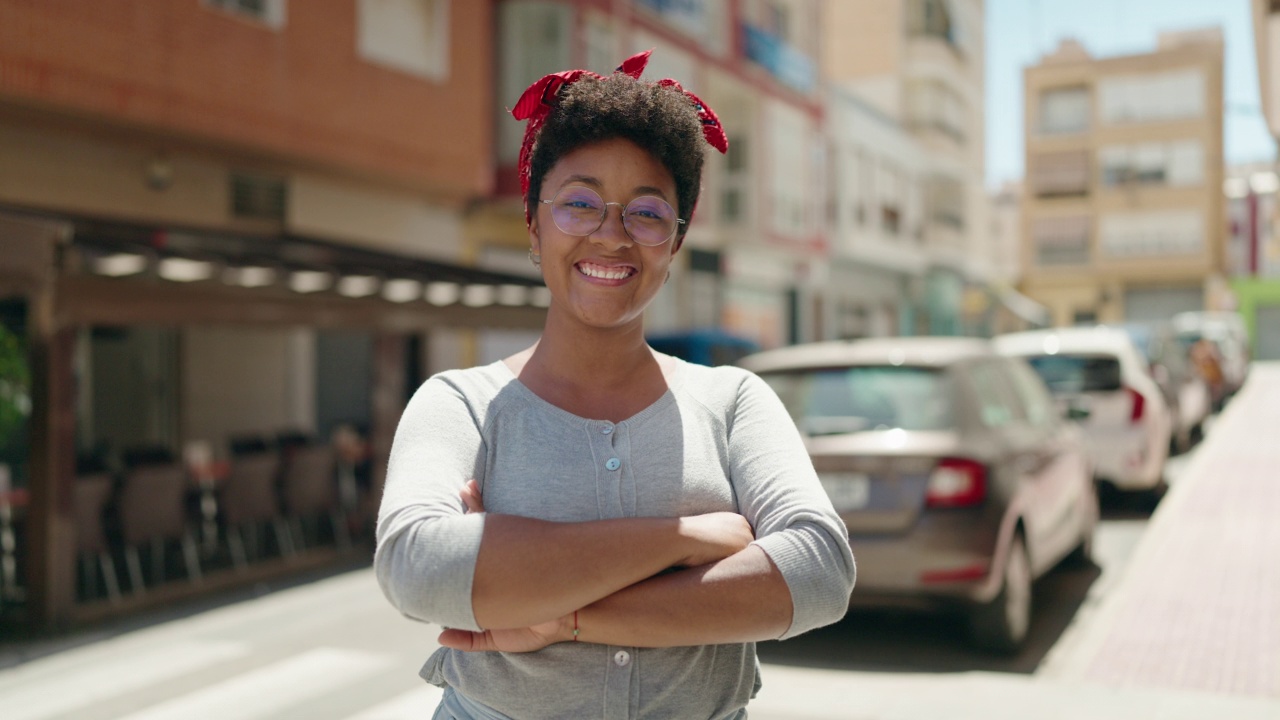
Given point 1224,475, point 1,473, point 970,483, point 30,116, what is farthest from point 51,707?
point 1224,475

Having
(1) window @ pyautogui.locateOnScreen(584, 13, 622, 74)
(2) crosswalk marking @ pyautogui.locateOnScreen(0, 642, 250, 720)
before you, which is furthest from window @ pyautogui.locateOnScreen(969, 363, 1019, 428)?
(1) window @ pyautogui.locateOnScreen(584, 13, 622, 74)

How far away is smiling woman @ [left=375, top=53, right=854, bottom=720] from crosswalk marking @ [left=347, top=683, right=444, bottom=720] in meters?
3.63

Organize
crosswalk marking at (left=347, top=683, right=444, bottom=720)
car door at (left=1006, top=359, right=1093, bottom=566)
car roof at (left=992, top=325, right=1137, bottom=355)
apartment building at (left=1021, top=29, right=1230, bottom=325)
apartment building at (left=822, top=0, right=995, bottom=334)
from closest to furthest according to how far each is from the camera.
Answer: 1. crosswalk marking at (left=347, top=683, right=444, bottom=720)
2. car door at (left=1006, top=359, right=1093, bottom=566)
3. car roof at (left=992, top=325, right=1137, bottom=355)
4. apartment building at (left=822, top=0, right=995, bottom=334)
5. apartment building at (left=1021, top=29, right=1230, bottom=325)

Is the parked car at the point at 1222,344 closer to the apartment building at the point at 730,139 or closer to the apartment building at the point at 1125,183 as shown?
the apartment building at the point at 730,139

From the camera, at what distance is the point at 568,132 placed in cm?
198

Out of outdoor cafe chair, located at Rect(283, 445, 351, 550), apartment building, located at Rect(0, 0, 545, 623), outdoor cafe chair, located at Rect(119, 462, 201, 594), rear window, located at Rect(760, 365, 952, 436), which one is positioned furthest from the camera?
outdoor cafe chair, located at Rect(283, 445, 351, 550)

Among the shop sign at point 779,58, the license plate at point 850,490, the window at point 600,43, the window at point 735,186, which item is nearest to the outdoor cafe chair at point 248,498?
the license plate at point 850,490

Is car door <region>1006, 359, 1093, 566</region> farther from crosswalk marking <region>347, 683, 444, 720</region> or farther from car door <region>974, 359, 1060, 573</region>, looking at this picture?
crosswalk marking <region>347, 683, 444, 720</region>

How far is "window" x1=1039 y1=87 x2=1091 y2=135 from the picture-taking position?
2301 inches

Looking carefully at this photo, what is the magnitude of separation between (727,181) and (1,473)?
1933 cm

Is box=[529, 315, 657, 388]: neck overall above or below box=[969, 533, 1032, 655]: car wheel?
above

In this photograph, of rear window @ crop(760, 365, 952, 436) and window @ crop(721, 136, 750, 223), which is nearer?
rear window @ crop(760, 365, 952, 436)

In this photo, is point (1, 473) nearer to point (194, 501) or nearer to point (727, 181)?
point (194, 501)

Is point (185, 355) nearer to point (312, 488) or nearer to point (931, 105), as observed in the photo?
point (312, 488)
